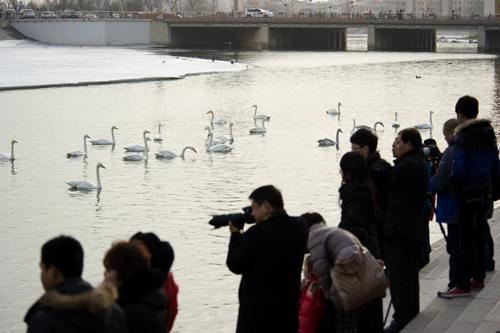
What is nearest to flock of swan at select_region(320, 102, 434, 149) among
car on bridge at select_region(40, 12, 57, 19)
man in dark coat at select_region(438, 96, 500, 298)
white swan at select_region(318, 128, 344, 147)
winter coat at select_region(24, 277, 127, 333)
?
white swan at select_region(318, 128, 344, 147)

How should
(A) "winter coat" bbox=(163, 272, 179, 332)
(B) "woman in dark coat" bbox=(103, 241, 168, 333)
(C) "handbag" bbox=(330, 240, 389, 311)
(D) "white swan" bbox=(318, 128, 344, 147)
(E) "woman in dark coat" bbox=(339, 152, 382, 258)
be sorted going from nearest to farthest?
(B) "woman in dark coat" bbox=(103, 241, 168, 333) → (A) "winter coat" bbox=(163, 272, 179, 332) → (C) "handbag" bbox=(330, 240, 389, 311) → (E) "woman in dark coat" bbox=(339, 152, 382, 258) → (D) "white swan" bbox=(318, 128, 344, 147)

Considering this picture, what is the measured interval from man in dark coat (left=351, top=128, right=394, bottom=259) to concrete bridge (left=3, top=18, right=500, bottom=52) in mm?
70122

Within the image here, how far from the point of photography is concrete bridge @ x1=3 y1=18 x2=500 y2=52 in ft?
249

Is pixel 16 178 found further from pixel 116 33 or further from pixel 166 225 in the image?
pixel 116 33

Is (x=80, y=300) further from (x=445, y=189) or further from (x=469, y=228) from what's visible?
(x=445, y=189)

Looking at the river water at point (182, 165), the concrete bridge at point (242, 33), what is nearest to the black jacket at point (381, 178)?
the river water at point (182, 165)

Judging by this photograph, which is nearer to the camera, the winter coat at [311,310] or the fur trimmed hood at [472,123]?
the winter coat at [311,310]

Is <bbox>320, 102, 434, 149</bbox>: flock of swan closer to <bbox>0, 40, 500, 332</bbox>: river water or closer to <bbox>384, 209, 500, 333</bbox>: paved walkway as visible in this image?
<bbox>0, 40, 500, 332</bbox>: river water

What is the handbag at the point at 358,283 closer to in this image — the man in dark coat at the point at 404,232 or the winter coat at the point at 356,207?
the winter coat at the point at 356,207

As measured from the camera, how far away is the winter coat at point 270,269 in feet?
13.2

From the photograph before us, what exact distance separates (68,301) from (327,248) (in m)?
1.97

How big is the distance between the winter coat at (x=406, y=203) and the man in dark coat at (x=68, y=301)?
2780 millimetres

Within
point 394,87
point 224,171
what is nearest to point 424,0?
point 394,87

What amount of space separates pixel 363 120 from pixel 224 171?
964 cm
